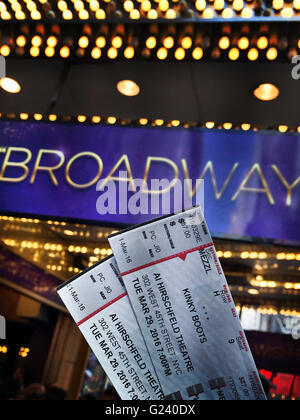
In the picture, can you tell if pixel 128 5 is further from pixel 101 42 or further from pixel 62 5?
pixel 62 5

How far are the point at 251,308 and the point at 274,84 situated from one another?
5826 millimetres

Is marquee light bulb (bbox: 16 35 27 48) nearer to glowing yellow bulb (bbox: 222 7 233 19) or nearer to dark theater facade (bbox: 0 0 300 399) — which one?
dark theater facade (bbox: 0 0 300 399)

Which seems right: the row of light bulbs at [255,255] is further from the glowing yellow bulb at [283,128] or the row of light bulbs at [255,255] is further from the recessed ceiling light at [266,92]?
the recessed ceiling light at [266,92]

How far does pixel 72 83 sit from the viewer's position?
2.92m

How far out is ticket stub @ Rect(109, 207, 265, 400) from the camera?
1.00 metres

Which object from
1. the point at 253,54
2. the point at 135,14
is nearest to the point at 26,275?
the point at 135,14

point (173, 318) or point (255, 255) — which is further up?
point (255, 255)

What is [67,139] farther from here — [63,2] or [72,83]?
[63,2]

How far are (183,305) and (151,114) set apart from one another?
219 cm

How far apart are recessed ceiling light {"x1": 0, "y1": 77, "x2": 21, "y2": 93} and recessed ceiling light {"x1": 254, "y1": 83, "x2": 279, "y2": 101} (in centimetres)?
175

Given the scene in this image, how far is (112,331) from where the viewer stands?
106 centimetres

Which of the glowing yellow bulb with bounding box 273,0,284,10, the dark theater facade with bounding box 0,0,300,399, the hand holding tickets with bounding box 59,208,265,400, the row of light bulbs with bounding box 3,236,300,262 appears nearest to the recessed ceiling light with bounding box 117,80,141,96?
the dark theater facade with bounding box 0,0,300,399

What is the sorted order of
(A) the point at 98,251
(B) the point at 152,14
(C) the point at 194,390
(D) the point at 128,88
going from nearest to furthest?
(C) the point at 194,390
(B) the point at 152,14
(D) the point at 128,88
(A) the point at 98,251

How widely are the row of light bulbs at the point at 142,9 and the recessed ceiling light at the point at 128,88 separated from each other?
18.3 inches
